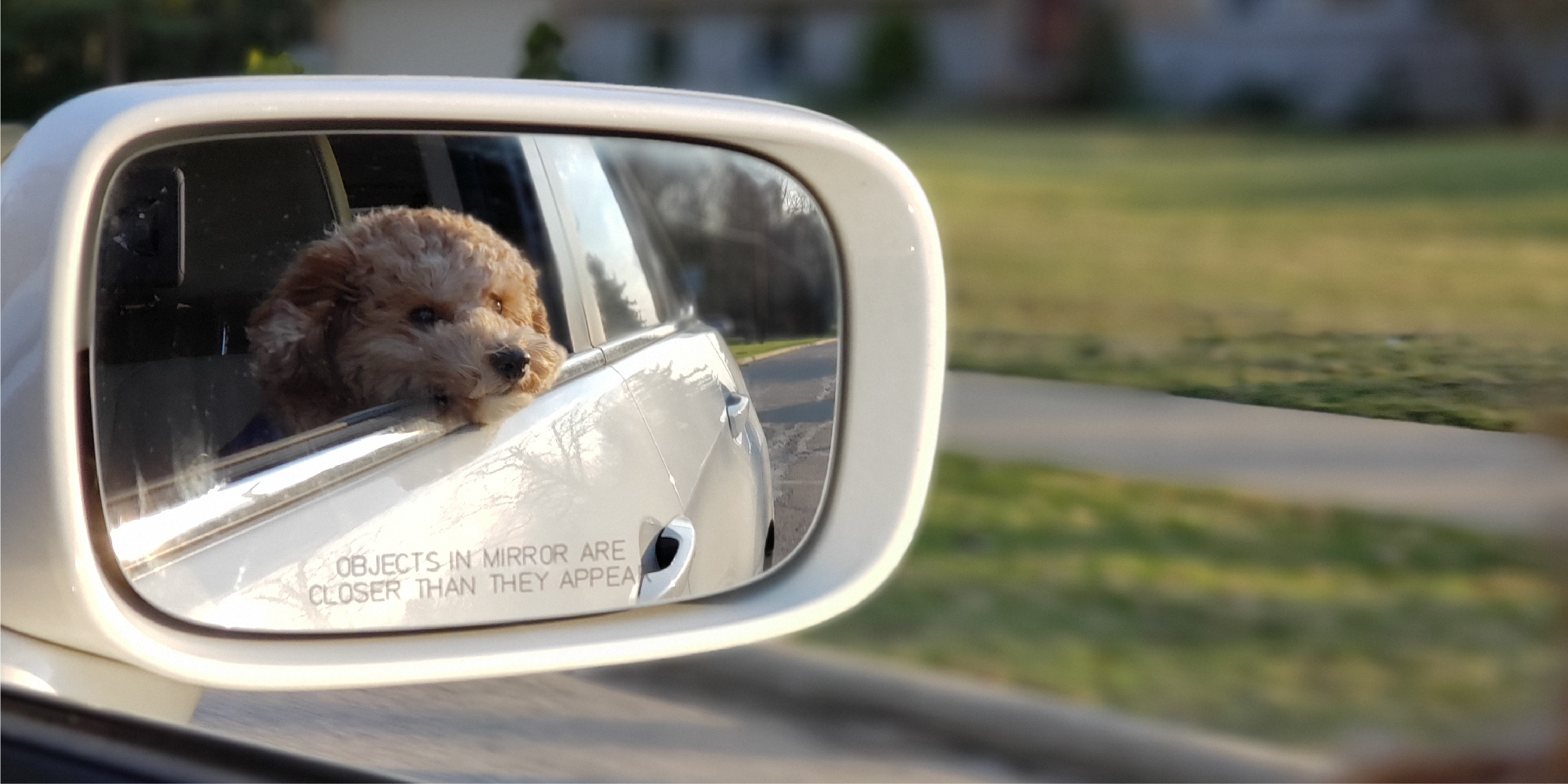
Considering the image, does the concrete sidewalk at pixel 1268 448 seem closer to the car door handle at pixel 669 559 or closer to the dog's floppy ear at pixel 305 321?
the car door handle at pixel 669 559

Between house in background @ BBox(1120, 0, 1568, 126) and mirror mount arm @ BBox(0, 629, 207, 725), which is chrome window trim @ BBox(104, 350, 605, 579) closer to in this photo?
mirror mount arm @ BBox(0, 629, 207, 725)

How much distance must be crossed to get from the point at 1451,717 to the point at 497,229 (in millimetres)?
3389

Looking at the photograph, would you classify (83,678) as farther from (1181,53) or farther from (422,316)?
(1181,53)

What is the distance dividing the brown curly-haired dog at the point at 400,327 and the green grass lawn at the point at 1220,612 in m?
3.18

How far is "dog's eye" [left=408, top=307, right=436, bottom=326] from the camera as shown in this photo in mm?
1848

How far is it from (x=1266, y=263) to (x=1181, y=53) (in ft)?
67.8

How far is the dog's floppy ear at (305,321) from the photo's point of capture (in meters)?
1.74

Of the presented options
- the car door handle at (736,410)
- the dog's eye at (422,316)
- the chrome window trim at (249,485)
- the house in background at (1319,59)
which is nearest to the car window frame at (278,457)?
the chrome window trim at (249,485)

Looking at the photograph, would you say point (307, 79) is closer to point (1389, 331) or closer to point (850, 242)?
point (850, 242)

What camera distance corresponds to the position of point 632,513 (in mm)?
1950

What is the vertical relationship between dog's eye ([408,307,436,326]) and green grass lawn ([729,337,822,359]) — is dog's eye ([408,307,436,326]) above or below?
below

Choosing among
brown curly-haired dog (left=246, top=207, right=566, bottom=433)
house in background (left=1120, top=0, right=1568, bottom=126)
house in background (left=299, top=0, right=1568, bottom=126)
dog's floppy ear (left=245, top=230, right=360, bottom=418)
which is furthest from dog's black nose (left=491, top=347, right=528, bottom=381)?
house in background (left=1120, top=0, right=1568, bottom=126)

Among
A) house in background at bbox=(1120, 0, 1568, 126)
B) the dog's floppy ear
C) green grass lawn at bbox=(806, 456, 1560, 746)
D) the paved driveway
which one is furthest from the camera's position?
house in background at bbox=(1120, 0, 1568, 126)

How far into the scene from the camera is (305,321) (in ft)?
5.74
